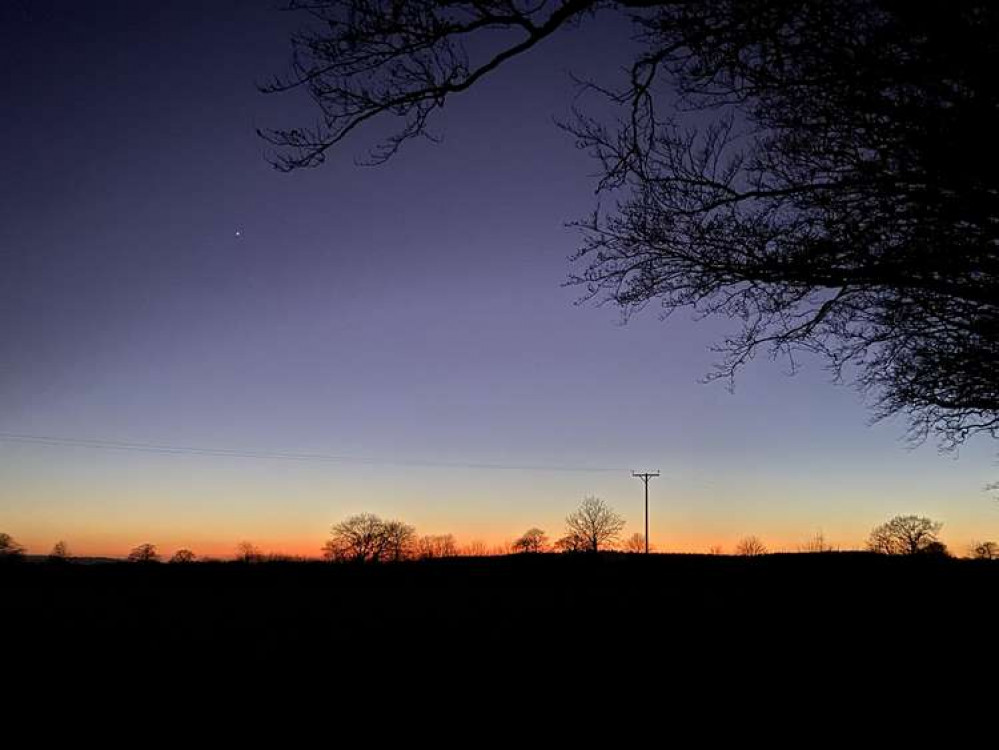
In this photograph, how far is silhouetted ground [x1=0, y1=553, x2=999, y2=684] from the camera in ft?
13.9

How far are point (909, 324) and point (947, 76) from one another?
353cm

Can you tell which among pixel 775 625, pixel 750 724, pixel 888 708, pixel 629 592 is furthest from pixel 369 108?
pixel 629 592

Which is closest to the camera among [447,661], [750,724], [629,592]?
[750,724]

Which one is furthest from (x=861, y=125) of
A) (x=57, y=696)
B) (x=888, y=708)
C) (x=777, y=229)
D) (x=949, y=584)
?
(x=57, y=696)

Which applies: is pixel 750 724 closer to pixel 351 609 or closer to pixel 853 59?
pixel 351 609

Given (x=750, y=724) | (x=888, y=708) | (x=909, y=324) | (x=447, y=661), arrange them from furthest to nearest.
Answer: (x=909, y=324) → (x=447, y=661) → (x=888, y=708) → (x=750, y=724)

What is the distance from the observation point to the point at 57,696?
135 inches

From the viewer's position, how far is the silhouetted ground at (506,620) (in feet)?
13.9

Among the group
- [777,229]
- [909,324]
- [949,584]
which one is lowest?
[949,584]

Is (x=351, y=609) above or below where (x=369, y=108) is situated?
below

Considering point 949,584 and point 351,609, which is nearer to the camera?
point 351,609

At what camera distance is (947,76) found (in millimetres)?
4738

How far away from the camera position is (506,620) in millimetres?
5566

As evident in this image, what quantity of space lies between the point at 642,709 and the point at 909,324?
6.24m
